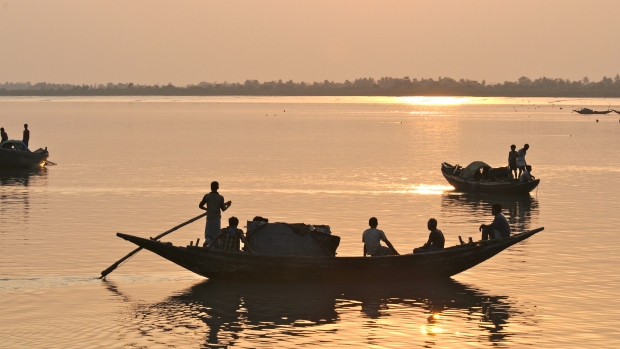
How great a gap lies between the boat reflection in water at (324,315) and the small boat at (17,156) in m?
31.1

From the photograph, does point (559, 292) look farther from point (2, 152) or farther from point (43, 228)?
point (2, 152)

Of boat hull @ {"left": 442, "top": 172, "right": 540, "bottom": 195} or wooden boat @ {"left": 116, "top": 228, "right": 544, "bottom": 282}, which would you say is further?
boat hull @ {"left": 442, "top": 172, "right": 540, "bottom": 195}

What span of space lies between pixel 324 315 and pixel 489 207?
2009 cm

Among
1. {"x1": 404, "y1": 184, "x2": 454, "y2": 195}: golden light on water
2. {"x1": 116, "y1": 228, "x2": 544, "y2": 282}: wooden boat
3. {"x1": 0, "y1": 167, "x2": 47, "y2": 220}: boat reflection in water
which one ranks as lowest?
{"x1": 0, "y1": 167, "x2": 47, "y2": 220}: boat reflection in water

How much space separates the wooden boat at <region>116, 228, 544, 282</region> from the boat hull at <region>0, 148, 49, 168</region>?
3112cm

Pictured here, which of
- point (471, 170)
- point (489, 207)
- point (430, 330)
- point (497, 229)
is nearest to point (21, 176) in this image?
point (471, 170)

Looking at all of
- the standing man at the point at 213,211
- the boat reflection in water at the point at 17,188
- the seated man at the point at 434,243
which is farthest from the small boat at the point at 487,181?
the standing man at the point at 213,211

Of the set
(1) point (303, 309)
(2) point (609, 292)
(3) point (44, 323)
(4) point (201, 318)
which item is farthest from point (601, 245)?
(3) point (44, 323)

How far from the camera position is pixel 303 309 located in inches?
811

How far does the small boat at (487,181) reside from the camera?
4225 cm

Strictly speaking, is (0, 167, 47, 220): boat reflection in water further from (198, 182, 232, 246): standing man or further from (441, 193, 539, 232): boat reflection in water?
(441, 193, 539, 232): boat reflection in water

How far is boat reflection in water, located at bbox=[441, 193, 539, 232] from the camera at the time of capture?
3525cm

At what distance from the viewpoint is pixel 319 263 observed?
73.3ft

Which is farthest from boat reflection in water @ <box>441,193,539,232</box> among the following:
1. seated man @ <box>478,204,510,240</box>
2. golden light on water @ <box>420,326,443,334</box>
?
golden light on water @ <box>420,326,443,334</box>
